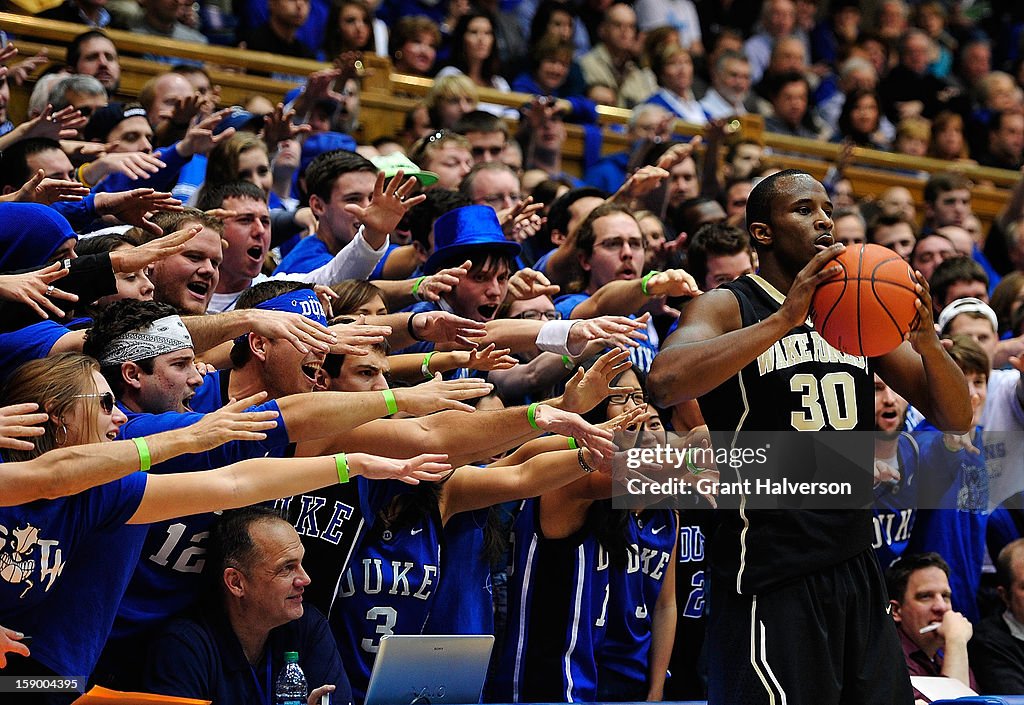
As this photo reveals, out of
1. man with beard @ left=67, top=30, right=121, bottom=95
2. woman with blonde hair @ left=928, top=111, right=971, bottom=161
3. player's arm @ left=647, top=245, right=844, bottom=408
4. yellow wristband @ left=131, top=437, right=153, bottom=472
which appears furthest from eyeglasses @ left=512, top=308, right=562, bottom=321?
woman with blonde hair @ left=928, top=111, right=971, bottom=161

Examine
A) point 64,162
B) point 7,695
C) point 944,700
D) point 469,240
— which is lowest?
point 944,700

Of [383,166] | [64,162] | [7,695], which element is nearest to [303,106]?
[383,166]

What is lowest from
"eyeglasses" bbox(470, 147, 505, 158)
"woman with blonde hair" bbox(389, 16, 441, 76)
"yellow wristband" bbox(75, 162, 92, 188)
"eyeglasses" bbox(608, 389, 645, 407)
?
"eyeglasses" bbox(608, 389, 645, 407)

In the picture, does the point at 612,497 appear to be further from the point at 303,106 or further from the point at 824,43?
the point at 824,43

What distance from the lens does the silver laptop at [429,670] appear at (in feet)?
14.2

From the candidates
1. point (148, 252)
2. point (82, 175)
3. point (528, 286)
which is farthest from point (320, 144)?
point (148, 252)

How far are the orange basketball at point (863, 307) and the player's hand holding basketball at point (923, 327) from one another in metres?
0.02

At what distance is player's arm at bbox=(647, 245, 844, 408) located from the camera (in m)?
3.43

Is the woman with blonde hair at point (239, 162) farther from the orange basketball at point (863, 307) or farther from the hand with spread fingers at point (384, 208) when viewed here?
the orange basketball at point (863, 307)

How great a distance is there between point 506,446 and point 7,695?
1.66 m

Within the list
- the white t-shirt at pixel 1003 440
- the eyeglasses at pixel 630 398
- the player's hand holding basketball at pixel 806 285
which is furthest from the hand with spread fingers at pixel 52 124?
the white t-shirt at pixel 1003 440

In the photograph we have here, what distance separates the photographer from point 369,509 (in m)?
4.79

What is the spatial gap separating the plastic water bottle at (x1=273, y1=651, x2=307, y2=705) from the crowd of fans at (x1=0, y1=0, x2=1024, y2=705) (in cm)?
8

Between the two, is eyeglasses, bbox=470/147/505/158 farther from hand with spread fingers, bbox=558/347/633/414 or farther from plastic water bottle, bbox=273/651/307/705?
plastic water bottle, bbox=273/651/307/705
